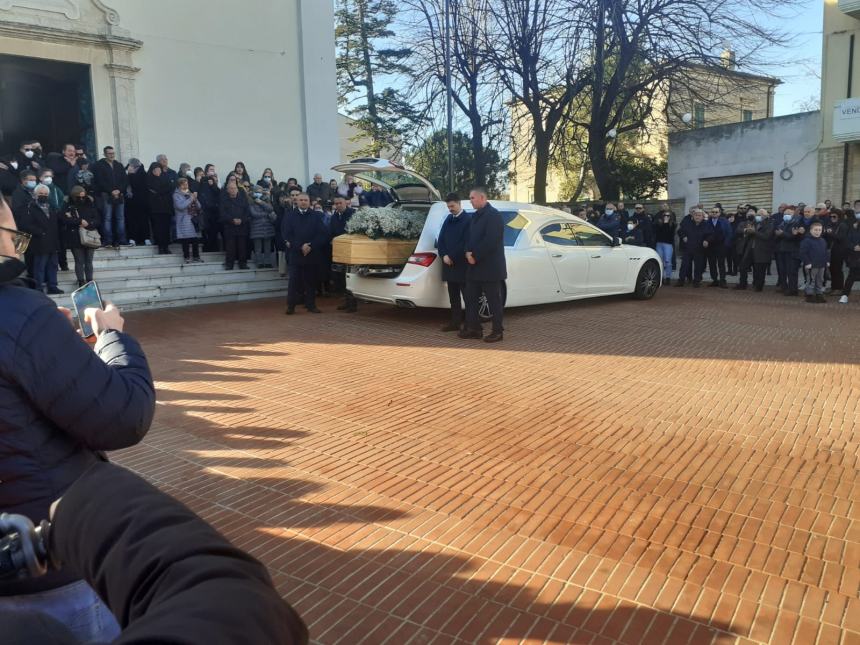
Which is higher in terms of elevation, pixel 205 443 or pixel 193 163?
pixel 193 163

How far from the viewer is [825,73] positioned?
21969mm

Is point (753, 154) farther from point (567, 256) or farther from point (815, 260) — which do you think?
point (567, 256)

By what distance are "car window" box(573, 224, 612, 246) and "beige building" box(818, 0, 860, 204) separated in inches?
528

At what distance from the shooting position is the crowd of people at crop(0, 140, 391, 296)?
1115 centimetres

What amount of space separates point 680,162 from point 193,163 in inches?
685

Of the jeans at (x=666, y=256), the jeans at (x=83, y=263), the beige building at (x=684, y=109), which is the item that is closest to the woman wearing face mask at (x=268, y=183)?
the jeans at (x=83, y=263)

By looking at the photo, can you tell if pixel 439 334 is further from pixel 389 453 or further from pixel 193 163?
pixel 193 163

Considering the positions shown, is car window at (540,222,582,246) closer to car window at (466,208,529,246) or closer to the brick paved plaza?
car window at (466,208,529,246)

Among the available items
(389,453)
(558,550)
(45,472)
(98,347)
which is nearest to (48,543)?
(45,472)

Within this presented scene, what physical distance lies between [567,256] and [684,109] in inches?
626

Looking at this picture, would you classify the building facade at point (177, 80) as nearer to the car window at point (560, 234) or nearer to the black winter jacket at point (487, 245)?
the car window at point (560, 234)

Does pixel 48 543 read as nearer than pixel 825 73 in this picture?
Yes

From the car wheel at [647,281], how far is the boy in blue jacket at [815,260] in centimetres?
283

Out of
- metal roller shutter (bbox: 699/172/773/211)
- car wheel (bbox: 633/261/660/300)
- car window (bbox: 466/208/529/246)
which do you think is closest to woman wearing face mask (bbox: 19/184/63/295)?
car window (bbox: 466/208/529/246)
